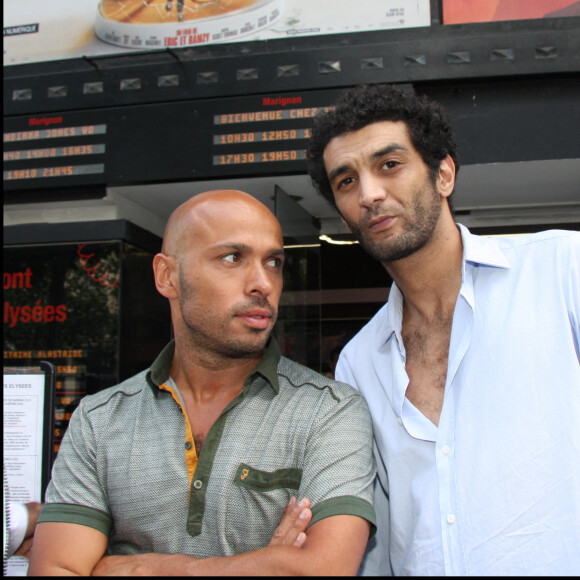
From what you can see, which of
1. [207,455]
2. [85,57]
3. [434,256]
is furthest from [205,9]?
[207,455]

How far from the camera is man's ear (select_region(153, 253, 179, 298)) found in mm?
2191

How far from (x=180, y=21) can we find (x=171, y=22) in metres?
0.08

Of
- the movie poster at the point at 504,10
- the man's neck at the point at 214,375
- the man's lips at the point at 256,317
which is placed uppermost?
the movie poster at the point at 504,10

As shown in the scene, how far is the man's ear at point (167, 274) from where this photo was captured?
2.19m

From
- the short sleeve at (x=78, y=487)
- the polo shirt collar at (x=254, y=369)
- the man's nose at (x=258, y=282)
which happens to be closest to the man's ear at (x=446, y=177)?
the man's nose at (x=258, y=282)

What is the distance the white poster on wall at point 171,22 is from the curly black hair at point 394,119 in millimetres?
2081

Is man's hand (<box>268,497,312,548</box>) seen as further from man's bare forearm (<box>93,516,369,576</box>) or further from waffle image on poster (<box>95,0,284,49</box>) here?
waffle image on poster (<box>95,0,284,49</box>)

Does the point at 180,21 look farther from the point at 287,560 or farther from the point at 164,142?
the point at 287,560

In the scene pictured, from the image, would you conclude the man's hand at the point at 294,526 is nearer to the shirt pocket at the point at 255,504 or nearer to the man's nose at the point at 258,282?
the shirt pocket at the point at 255,504

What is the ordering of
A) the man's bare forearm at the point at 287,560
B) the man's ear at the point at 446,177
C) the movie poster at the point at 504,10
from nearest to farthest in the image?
the man's bare forearm at the point at 287,560, the man's ear at the point at 446,177, the movie poster at the point at 504,10

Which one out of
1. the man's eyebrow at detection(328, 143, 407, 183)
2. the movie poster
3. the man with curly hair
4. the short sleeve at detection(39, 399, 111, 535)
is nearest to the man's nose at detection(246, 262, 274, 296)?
the man with curly hair

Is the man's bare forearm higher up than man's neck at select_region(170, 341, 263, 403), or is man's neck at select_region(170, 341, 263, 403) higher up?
man's neck at select_region(170, 341, 263, 403)

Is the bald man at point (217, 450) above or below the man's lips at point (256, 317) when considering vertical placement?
below

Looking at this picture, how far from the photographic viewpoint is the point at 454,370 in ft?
6.29
